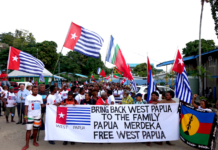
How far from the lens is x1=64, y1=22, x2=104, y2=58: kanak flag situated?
6.57 metres

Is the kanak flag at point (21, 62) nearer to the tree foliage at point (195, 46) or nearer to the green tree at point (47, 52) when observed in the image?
the tree foliage at point (195, 46)

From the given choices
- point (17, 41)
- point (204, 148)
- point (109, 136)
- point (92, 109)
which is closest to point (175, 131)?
point (204, 148)

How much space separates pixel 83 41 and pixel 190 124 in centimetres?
448

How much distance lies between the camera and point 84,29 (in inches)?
271

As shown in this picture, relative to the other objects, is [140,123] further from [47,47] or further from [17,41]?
[17,41]

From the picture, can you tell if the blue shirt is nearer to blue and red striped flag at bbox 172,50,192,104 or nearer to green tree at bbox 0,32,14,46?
blue and red striped flag at bbox 172,50,192,104

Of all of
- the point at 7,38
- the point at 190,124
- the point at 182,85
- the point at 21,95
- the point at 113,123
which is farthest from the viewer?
the point at 7,38

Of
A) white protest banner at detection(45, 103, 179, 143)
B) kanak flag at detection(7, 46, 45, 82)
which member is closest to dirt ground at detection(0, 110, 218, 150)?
white protest banner at detection(45, 103, 179, 143)

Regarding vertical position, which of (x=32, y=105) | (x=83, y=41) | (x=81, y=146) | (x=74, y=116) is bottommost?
(x=81, y=146)

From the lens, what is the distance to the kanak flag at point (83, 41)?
6.57 metres

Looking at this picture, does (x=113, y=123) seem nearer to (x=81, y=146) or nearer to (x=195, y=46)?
(x=81, y=146)

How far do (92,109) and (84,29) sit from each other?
3083 millimetres

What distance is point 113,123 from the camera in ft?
17.8

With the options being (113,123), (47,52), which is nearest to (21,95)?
(113,123)
